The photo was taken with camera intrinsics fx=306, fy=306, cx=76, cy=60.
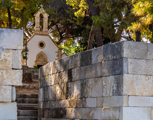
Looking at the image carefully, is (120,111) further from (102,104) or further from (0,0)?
(0,0)

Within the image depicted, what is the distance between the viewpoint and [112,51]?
20.8ft

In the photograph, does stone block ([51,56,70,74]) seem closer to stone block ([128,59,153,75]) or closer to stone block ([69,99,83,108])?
stone block ([69,99,83,108])

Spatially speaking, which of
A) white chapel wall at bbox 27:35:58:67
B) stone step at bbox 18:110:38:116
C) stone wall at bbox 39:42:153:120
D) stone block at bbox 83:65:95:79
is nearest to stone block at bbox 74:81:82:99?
stone wall at bbox 39:42:153:120

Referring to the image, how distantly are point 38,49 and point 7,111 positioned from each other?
28944mm

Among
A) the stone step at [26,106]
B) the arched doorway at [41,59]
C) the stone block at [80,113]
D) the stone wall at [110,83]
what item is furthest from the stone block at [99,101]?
the arched doorway at [41,59]

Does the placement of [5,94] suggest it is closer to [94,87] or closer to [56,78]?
[94,87]

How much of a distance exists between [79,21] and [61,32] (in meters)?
16.5

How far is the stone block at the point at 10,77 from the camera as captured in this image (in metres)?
6.71

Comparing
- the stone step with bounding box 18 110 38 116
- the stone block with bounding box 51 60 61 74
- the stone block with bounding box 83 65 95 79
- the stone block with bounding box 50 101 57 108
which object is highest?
the stone block with bounding box 51 60 61 74

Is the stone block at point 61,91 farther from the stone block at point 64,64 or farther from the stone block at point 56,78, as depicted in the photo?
the stone block at point 64,64

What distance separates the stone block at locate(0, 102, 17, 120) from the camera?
6742 mm

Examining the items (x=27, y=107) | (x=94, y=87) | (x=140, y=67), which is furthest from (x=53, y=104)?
(x=140, y=67)

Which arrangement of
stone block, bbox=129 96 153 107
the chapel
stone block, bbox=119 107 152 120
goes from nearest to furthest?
stone block, bbox=119 107 152 120 < stone block, bbox=129 96 153 107 < the chapel

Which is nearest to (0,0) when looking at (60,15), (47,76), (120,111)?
(60,15)
